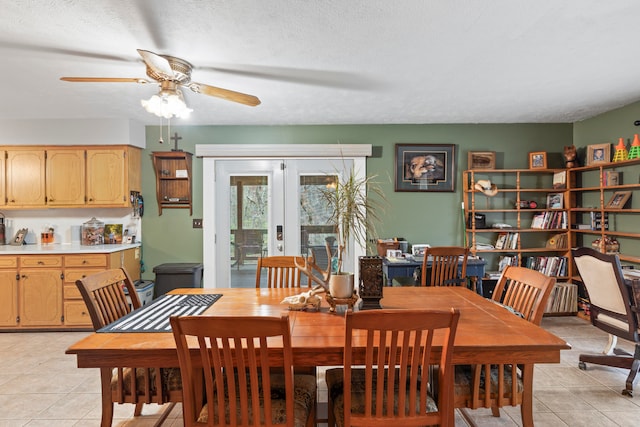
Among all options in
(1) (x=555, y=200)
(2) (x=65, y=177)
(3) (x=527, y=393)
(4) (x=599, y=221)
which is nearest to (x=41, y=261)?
(2) (x=65, y=177)

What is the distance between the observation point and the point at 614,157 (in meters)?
3.84

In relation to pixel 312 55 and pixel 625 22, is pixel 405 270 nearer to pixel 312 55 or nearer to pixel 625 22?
pixel 312 55

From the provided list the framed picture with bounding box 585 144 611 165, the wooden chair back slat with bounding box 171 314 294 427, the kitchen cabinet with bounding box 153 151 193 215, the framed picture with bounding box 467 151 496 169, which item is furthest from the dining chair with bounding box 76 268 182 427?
the framed picture with bounding box 585 144 611 165

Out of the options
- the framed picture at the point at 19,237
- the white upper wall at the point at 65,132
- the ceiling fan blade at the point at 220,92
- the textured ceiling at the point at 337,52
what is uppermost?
the textured ceiling at the point at 337,52

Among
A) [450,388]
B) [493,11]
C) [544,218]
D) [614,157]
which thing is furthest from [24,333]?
[614,157]

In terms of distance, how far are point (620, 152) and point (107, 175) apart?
561 cm

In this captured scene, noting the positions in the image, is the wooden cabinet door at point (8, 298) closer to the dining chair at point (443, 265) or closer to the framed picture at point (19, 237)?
the framed picture at point (19, 237)

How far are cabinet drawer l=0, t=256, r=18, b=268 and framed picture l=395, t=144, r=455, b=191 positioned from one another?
440 centimetres

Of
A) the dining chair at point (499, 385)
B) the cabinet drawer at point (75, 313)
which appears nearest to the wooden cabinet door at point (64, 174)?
the cabinet drawer at point (75, 313)

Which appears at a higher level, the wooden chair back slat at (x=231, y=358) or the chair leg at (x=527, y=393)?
the wooden chair back slat at (x=231, y=358)

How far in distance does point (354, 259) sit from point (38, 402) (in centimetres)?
332

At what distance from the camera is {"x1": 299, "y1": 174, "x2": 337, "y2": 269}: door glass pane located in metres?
4.65

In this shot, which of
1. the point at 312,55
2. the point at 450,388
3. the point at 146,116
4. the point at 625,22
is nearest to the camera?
the point at 450,388

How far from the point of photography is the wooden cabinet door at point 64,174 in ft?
14.0
